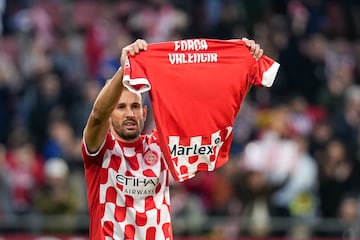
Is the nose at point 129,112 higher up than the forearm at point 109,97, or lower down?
lower down

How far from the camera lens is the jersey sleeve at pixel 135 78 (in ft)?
29.5

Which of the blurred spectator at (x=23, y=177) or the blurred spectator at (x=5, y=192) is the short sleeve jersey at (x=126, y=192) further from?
the blurred spectator at (x=23, y=177)

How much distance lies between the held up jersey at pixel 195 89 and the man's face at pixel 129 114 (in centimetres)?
37

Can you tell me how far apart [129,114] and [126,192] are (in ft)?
1.82

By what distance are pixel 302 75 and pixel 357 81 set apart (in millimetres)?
898

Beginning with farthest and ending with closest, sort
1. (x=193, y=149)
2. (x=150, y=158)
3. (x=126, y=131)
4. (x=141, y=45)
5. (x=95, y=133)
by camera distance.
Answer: (x=150, y=158) → (x=126, y=131) → (x=95, y=133) → (x=193, y=149) → (x=141, y=45)

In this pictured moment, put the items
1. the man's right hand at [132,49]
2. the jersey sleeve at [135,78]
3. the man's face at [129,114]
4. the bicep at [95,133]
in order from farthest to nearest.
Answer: the man's face at [129,114] → the bicep at [95,133] → the man's right hand at [132,49] → the jersey sleeve at [135,78]

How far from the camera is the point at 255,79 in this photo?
31.1 feet

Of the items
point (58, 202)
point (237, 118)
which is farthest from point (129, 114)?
point (237, 118)

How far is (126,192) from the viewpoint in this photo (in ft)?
31.4

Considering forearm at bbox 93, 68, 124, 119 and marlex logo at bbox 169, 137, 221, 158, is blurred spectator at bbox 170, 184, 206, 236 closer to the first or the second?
marlex logo at bbox 169, 137, 221, 158

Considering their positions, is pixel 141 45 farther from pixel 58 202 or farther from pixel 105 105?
pixel 58 202

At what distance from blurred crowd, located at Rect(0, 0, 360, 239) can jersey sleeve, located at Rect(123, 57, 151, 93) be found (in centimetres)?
769

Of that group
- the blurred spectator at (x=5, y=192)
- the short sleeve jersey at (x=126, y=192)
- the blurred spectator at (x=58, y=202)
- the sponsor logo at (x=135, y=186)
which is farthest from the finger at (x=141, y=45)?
the blurred spectator at (x=5, y=192)
